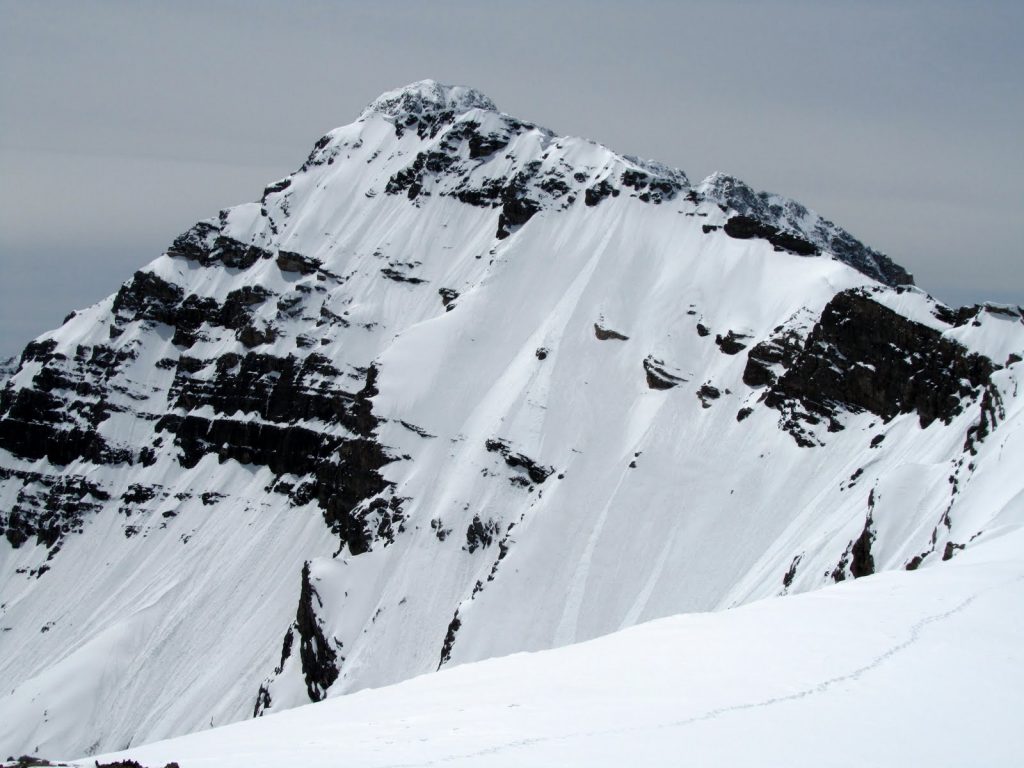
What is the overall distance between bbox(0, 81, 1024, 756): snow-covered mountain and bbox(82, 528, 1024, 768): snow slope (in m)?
15.6

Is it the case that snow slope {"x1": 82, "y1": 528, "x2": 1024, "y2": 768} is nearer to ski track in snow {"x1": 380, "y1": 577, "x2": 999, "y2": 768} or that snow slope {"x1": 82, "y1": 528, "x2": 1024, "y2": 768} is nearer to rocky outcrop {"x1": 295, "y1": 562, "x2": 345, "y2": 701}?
ski track in snow {"x1": 380, "y1": 577, "x2": 999, "y2": 768}

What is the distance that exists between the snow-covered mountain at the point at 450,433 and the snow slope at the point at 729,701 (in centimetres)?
1557

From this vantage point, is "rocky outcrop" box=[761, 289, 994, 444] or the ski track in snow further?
"rocky outcrop" box=[761, 289, 994, 444]

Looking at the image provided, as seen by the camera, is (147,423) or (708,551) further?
(147,423)

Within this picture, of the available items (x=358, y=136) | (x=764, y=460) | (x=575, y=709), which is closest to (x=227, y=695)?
(x=764, y=460)

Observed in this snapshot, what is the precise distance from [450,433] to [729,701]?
9714 centimetres

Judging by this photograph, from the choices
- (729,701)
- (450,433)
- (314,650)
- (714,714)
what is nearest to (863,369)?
(450,433)

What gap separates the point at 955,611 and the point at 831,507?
5550cm

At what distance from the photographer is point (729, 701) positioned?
643 inches

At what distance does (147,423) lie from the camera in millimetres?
163875

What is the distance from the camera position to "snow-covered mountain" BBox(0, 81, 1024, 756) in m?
79.1

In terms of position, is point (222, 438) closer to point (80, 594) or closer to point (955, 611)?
point (80, 594)

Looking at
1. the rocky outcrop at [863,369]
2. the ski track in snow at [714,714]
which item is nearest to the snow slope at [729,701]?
the ski track in snow at [714,714]

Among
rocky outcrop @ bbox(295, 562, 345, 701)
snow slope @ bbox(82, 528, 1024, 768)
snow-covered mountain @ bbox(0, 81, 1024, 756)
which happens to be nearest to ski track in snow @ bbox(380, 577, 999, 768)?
snow slope @ bbox(82, 528, 1024, 768)
